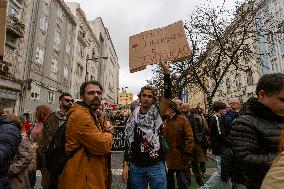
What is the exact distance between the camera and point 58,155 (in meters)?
3.42

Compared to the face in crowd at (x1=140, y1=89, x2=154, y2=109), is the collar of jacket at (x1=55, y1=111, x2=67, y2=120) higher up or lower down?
lower down

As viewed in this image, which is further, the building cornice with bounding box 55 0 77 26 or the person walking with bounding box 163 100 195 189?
the building cornice with bounding box 55 0 77 26

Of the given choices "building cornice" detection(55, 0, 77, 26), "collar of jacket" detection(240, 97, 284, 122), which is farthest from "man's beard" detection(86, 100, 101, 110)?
"building cornice" detection(55, 0, 77, 26)

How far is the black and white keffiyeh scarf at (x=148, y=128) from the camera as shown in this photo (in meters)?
4.48

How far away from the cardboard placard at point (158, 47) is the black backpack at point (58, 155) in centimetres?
202

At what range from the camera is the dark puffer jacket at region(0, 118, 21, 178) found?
287 cm

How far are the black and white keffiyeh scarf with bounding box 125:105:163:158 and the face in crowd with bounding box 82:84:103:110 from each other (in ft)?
3.17

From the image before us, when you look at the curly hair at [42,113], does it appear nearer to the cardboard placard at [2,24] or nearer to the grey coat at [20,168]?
the grey coat at [20,168]

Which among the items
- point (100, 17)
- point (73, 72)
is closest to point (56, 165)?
point (73, 72)

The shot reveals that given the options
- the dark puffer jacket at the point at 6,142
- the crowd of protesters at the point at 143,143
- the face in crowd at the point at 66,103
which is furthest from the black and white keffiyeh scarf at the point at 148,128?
the dark puffer jacket at the point at 6,142

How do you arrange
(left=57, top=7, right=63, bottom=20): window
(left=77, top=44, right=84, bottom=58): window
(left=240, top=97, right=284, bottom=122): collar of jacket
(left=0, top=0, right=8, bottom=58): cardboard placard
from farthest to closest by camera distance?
1. (left=77, top=44, right=84, bottom=58): window
2. (left=57, top=7, right=63, bottom=20): window
3. (left=0, top=0, right=8, bottom=58): cardboard placard
4. (left=240, top=97, right=284, bottom=122): collar of jacket

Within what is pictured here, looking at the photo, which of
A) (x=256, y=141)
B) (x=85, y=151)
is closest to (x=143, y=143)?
(x=85, y=151)

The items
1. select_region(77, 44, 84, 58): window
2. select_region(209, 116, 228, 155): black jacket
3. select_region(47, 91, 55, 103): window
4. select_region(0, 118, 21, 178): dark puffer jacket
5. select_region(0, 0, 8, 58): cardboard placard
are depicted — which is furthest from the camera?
select_region(77, 44, 84, 58): window

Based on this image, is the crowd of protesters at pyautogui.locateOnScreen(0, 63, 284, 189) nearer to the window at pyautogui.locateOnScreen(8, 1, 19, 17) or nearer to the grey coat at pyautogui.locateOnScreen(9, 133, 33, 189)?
the grey coat at pyautogui.locateOnScreen(9, 133, 33, 189)
